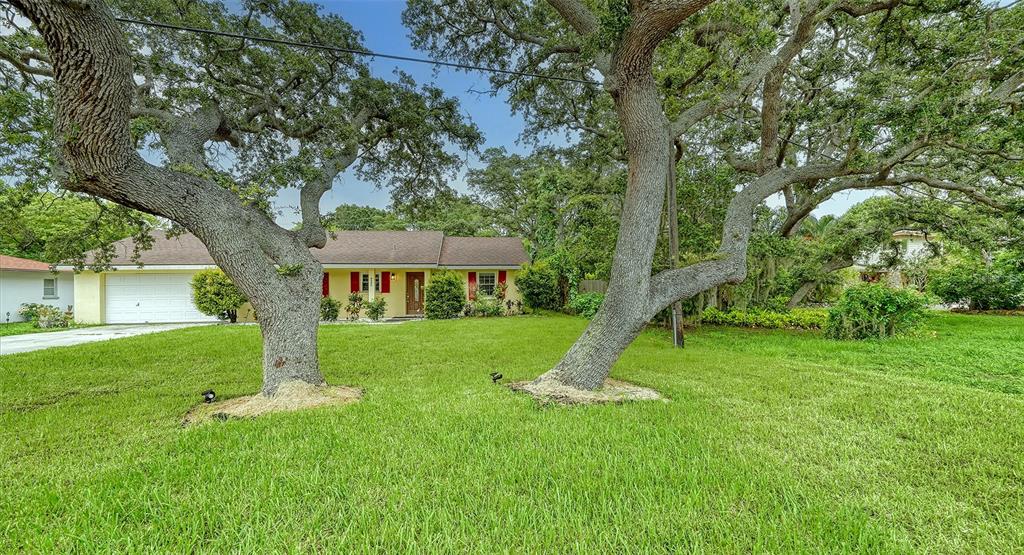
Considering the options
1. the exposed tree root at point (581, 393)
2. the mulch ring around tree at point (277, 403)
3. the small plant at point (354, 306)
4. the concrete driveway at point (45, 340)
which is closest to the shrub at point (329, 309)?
the small plant at point (354, 306)

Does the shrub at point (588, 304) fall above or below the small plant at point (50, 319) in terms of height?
above

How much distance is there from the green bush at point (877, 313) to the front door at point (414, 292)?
44.8ft

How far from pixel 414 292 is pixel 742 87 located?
13.8 meters

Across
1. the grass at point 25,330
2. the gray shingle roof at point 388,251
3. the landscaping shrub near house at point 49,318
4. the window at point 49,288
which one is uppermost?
the gray shingle roof at point 388,251

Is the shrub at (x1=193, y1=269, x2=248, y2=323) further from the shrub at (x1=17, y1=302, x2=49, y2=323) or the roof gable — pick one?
the roof gable

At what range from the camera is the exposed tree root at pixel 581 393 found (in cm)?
420

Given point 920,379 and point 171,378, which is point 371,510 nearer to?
point 171,378

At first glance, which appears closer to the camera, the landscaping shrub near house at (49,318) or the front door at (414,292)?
the landscaping shrub near house at (49,318)

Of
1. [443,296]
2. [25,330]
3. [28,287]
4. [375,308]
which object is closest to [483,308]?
[443,296]

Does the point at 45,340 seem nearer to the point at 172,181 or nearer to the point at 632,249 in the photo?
the point at 172,181

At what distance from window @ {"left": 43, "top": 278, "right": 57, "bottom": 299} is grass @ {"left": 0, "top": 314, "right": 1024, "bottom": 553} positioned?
1544 cm

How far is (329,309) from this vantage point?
14039 mm

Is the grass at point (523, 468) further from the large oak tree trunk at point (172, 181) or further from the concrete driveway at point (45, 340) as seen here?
the concrete driveway at point (45, 340)

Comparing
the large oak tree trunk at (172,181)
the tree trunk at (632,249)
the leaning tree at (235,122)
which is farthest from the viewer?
the tree trunk at (632,249)
